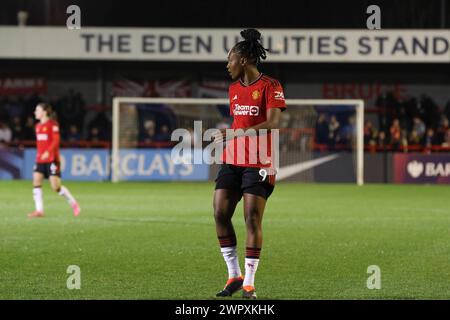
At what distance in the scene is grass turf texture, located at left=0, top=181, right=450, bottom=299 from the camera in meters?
9.14

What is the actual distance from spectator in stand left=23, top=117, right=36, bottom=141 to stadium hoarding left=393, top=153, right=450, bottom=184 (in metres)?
11.4

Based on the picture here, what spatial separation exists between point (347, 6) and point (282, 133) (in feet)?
22.4

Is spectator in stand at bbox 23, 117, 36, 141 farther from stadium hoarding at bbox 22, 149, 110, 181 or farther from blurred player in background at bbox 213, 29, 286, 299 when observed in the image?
blurred player in background at bbox 213, 29, 286, 299

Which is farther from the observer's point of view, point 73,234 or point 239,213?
point 239,213

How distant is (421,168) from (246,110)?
2252 centimetres

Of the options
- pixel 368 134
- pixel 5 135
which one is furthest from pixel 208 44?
pixel 5 135

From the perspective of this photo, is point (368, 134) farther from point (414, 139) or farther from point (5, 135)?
point (5, 135)

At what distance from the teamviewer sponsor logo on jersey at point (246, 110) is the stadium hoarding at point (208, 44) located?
925 inches

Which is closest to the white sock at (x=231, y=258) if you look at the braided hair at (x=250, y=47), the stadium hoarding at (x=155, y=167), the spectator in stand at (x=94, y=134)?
the braided hair at (x=250, y=47)

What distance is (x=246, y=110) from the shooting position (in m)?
8.66

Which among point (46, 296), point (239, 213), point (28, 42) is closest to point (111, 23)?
point (28, 42)

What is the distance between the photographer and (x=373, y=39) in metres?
32.5

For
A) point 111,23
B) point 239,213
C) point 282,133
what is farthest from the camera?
point 111,23
